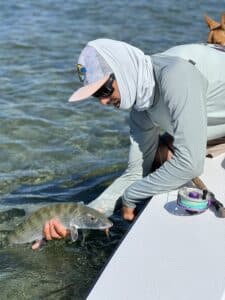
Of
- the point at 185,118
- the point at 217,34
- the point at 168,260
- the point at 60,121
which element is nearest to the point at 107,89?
the point at 185,118

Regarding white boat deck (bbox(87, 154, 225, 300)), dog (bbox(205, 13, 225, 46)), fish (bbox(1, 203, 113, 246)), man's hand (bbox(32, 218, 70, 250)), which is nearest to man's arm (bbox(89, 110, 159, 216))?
fish (bbox(1, 203, 113, 246))

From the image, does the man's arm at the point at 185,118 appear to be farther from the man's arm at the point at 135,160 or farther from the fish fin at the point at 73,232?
the fish fin at the point at 73,232

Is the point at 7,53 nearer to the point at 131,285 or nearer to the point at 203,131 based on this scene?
the point at 203,131

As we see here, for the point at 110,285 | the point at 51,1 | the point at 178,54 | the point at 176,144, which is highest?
the point at 178,54

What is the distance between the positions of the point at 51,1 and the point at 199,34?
3662 millimetres

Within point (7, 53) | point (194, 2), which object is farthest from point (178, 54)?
point (194, 2)

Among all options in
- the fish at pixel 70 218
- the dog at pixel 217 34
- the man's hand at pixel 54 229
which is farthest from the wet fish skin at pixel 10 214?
the dog at pixel 217 34

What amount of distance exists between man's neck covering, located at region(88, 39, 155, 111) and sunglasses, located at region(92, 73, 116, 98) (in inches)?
1.4

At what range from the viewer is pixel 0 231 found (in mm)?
4621

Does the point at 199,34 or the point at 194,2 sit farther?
the point at 194,2

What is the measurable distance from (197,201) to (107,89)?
782 mm

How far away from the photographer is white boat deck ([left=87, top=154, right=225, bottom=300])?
2.71m

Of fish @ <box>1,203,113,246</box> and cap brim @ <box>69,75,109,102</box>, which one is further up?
cap brim @ <box>69,75,109,102</box>

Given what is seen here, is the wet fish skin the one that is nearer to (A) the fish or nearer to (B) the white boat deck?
(A) the fish
